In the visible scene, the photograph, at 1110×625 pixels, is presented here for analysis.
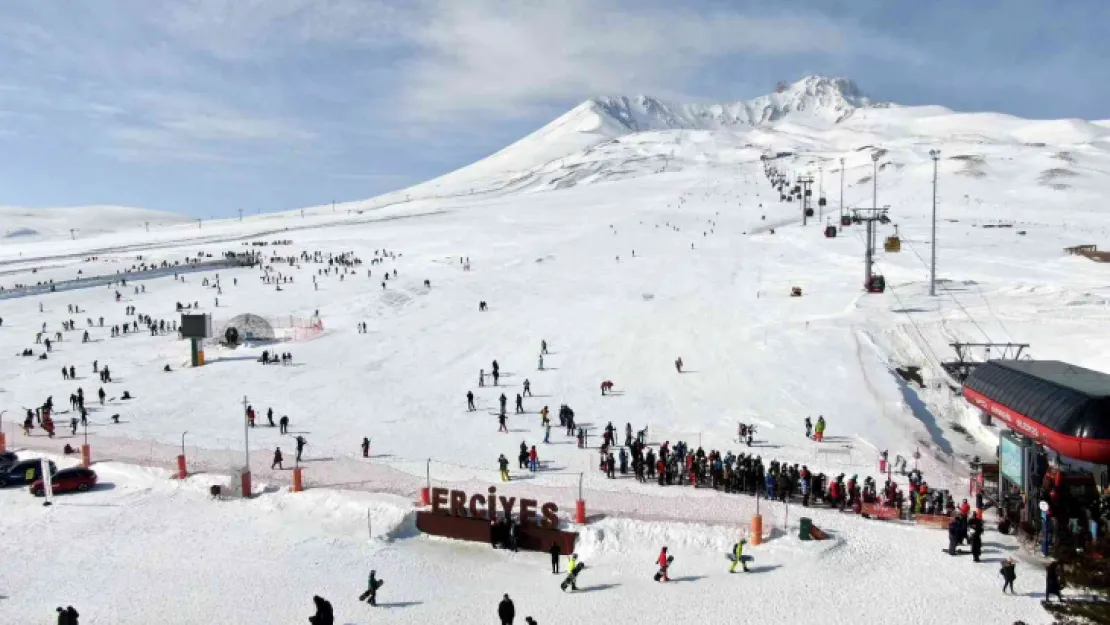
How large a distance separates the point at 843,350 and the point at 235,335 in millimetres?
27466

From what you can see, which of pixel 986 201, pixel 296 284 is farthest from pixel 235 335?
pixel 986 201

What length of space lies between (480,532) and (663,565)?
4309mm

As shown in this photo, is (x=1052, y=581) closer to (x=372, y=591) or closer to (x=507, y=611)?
(x=507, y=611)

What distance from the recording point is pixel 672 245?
7031 centimetres

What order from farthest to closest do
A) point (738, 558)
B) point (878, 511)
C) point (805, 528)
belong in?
point (878, 511) < point (805, 528) < point (738, 558)

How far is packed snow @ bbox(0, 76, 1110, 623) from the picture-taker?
1493 centimetres

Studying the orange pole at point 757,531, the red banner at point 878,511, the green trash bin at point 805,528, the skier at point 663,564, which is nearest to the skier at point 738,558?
the orange pole at point 757,531

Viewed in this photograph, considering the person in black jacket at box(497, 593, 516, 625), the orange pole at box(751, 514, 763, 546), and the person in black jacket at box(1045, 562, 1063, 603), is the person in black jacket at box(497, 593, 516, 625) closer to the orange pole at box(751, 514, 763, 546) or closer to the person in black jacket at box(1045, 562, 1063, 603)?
the orange pole at box(751, 514, 763, 546)

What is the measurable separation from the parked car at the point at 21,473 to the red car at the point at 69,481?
64cm

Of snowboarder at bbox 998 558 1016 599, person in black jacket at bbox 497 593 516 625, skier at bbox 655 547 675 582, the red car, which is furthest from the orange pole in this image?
the red car

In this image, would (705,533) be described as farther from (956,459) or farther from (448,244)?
(448,244)

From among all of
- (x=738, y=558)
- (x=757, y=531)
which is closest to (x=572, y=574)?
(x=738, y=558)

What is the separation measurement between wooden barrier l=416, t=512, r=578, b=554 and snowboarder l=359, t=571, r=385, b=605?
300 cm

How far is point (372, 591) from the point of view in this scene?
47.2 feet
